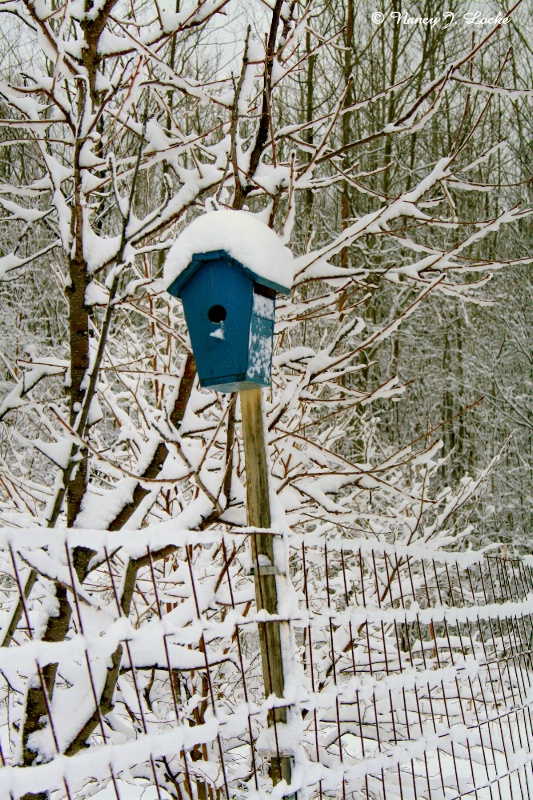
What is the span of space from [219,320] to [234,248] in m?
0.24

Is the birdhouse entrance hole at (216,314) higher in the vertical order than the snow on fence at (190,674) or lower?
higher

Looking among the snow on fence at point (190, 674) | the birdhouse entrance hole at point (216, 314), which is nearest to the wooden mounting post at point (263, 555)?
the snow on fence at point (190, 674)

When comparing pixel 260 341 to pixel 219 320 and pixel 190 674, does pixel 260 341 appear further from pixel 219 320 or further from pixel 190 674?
pixel 190 674

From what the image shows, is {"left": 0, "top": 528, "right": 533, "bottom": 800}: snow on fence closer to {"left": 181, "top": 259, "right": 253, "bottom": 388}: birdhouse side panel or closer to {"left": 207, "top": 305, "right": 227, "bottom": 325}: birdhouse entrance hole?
{"left": 181, "top": 259, "right": 253, "bottom": 388}: birdhouse side panel

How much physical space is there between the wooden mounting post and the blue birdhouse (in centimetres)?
10

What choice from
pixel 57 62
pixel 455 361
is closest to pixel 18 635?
pixel 57 62

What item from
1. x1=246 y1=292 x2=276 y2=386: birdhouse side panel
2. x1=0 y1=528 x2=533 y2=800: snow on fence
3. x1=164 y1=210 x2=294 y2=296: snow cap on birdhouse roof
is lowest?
x1=0 y1=528 x2=533 y2=800: snow on fence

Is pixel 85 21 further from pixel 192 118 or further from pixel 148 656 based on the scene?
pixel 192 118

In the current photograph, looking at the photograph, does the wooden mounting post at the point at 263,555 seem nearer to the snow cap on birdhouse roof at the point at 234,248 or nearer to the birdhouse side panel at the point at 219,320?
the birdhouse side panel at the point at 219,320

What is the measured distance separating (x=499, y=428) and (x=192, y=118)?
280 inches

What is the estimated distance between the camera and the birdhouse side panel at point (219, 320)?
2.00 metres

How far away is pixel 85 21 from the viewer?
7.43ft

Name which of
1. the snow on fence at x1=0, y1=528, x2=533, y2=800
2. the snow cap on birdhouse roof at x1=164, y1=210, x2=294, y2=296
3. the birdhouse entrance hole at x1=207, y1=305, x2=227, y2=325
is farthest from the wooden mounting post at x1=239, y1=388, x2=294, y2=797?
the snow cap on birdhouse roof at x1=164, y1=210, x2=294, y2=296

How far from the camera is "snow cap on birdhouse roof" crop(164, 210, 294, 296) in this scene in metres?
2.00
